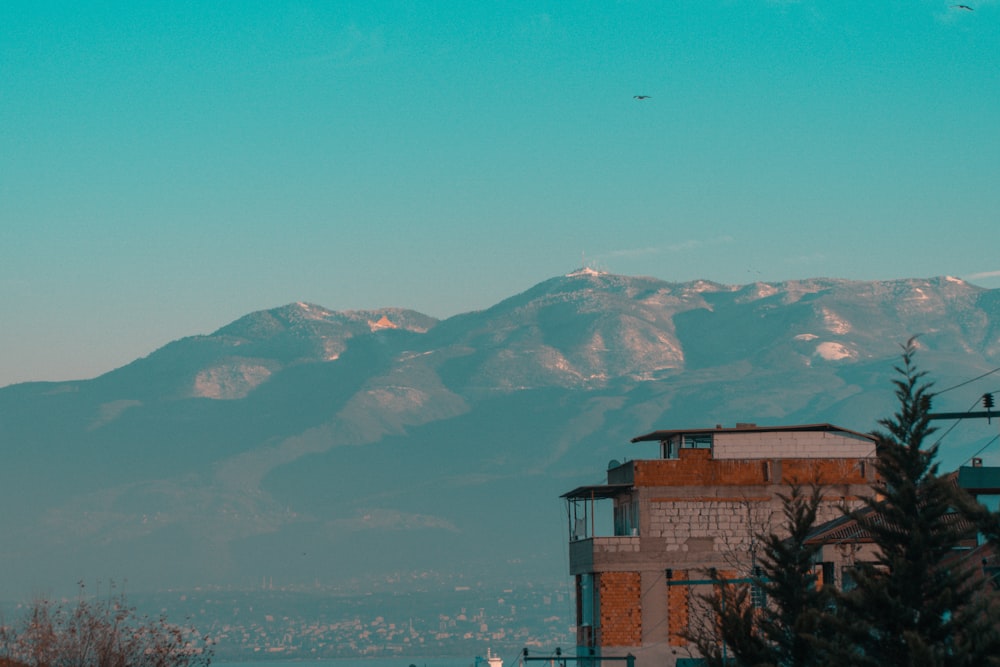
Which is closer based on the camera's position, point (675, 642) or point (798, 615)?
point (798, 615)

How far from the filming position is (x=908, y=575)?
38688mm

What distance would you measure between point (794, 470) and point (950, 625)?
41.6 metres

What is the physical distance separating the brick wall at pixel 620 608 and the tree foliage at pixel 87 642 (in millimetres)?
31585

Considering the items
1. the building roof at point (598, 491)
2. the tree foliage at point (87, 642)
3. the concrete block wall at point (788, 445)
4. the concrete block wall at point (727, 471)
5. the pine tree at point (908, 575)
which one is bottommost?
the tree foliage at point (87, 642)

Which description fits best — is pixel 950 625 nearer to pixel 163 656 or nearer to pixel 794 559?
pixel 794 559

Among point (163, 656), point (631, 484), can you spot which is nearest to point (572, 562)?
point (631, 484)

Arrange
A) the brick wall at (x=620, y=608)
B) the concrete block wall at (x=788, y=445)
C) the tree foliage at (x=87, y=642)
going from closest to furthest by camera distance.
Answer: the tree foliage at (x=87, y=642) < the brick wall at (x=620, y=608) < the concrete block wall at (x=788, y=445)

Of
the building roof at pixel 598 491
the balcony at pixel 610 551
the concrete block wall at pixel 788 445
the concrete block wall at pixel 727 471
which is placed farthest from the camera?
the concrete block wall at pixel 788 445

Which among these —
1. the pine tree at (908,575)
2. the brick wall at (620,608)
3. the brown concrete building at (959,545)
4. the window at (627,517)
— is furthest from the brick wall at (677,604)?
the pine tree at (908,575)

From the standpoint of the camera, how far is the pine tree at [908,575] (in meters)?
37.8

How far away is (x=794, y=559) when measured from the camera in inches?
1692

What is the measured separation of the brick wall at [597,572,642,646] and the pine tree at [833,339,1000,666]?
117ft

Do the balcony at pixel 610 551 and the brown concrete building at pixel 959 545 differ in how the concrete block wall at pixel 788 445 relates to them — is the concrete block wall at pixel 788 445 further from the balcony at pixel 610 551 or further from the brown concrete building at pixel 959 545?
the brown concrete building at pixel 959 545

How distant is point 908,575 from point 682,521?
129 ft
